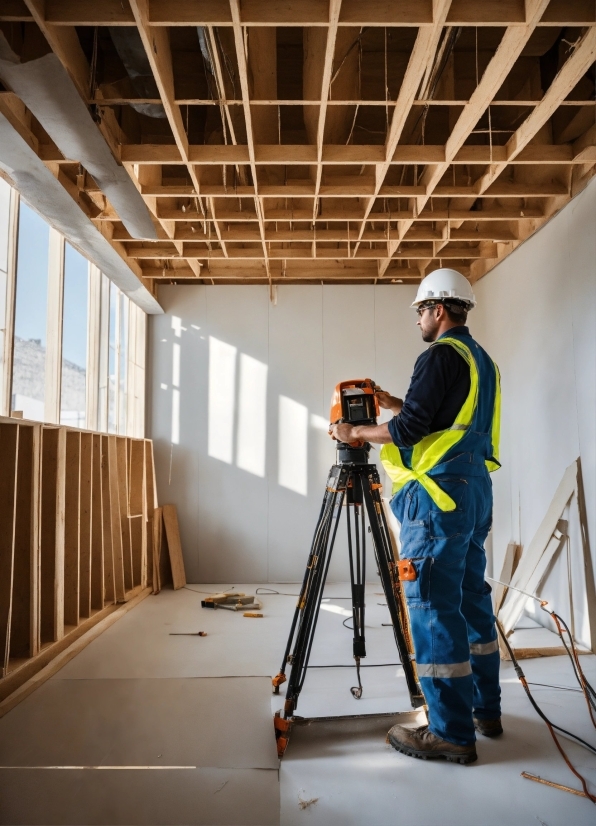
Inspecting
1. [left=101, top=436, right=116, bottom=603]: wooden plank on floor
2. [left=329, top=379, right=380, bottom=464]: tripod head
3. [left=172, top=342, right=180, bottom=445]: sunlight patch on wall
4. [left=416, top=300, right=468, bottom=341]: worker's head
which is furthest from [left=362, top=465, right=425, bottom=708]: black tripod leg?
[left=172, top=342, right=180, bottom=445]: sunlight patch on wall

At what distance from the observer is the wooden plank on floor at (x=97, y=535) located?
182 inches

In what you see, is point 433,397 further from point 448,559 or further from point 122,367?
point 122,367

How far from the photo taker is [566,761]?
2307 millimetres

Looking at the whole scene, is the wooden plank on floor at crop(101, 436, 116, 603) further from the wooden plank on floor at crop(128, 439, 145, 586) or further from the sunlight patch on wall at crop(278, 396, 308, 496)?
the sunlight patch on wall at crop(278, 396, 308, 496)

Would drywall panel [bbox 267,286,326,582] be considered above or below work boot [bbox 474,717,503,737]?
above

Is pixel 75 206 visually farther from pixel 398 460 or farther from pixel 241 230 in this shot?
pixel 398 460

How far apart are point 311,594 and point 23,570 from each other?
1.82 metres

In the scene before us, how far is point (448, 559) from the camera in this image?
2307 mm

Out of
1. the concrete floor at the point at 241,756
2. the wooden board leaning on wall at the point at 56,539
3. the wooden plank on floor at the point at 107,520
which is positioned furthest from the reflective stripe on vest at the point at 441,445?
the wooden plank on floor at the point at 107,520

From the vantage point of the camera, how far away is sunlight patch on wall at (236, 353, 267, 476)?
6.33m

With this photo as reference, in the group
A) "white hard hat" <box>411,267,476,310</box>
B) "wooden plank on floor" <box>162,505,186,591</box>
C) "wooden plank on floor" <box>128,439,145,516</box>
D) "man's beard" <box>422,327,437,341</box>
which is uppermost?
"white hard hat" <box>411,267,476,310</box>

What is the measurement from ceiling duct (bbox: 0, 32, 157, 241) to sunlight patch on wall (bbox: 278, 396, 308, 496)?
3.00 m

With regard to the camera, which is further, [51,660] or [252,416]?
[252,416]

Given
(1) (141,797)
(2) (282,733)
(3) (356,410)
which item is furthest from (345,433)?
(1) (141,797)
